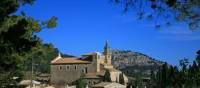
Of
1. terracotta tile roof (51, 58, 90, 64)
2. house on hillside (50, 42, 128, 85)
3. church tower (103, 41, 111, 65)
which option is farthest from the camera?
church tower (103, 41, 111, 65)

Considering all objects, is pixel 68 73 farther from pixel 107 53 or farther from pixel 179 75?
pixel 179 75

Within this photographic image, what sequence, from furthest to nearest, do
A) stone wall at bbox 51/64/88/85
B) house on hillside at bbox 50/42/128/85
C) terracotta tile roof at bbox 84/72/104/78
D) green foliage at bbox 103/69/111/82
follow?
1. stone wall at bbox 51/64/88/85
2. house on hillside at bbox 50/42/128/85
3. terracotta tile roof at bbox 84/72/104/78
4. green foliage at bbox 103/69/111/82

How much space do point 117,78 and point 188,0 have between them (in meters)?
137

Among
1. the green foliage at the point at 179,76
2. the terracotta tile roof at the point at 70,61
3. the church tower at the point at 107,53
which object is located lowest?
the green foliage at the point at 179,76

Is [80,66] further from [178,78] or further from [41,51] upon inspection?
[41,51]

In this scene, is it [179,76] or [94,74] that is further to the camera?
[94,74]

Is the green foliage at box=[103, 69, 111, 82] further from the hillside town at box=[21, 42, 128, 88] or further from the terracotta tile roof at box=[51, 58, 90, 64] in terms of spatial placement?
the terracotta tile roof at box=[51, 58, 90, 64]

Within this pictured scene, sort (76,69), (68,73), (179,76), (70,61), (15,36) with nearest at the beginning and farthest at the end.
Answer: (15,36) < (179,76) < (76,69) < (68,73) < (70,61)

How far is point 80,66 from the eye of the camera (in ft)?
474

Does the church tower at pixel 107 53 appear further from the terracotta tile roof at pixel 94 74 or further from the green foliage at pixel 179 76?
the green foliage at pixel 179 76

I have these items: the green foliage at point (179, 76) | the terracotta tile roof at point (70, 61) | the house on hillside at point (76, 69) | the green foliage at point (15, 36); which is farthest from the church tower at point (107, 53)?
the green foliage at point (15, 36)

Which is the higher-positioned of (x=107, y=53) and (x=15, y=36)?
(x=107, y=53)

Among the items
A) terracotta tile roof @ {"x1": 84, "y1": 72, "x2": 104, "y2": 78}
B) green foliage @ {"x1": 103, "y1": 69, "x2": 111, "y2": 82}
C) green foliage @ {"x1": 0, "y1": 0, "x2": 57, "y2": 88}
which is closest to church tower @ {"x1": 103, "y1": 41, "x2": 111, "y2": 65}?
terracotta tile roof @ {"x1": 84, "y1": 72, "x2": 104, "y2": 78}

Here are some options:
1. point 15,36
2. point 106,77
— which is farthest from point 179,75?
point 15,36
